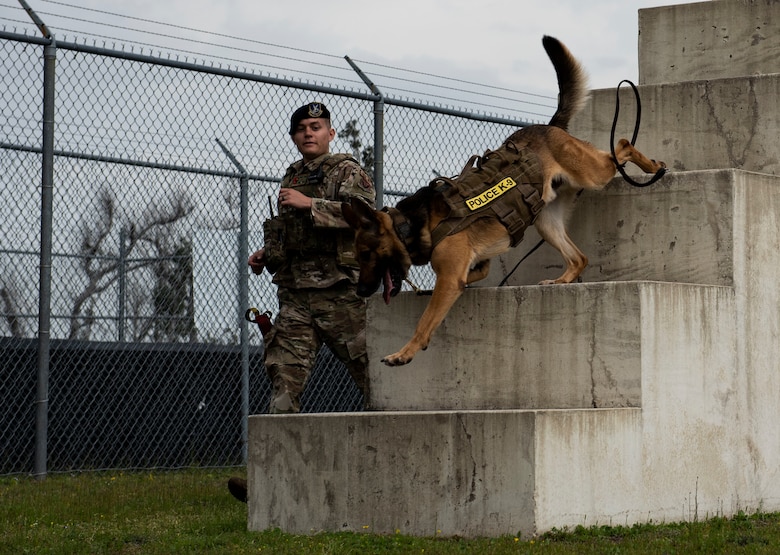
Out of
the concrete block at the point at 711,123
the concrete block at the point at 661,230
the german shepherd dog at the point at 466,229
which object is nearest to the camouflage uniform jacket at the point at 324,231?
the german shepherd dog at the point at 466,229

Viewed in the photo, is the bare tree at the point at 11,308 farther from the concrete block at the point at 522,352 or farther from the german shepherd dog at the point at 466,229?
the german shepherd dog at the point at 466,229

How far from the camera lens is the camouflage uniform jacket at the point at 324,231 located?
6.34 m

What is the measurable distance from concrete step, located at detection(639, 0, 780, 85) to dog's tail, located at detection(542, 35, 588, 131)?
1.32 meters

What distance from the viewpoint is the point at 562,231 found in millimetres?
6074

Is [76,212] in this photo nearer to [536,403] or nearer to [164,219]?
[164,219]

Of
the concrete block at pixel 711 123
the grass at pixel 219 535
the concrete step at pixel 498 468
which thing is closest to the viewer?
the grass at pixel 219 535

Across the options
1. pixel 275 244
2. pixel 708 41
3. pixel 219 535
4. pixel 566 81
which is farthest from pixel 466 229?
pixel 708 41

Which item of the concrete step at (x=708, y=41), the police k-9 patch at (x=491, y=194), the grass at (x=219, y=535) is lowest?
the grass at (x=219, y=535)

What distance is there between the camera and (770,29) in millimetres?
6922

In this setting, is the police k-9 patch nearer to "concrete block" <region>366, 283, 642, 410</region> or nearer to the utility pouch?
"concrete block" <region>366, 283, 642, 410</region>

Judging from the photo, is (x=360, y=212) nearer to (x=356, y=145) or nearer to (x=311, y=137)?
(x=311, y=137)

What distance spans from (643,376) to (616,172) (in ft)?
3.84

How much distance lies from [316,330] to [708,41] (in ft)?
9.62

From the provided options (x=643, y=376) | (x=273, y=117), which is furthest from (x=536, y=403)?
(x=273, y=117)
